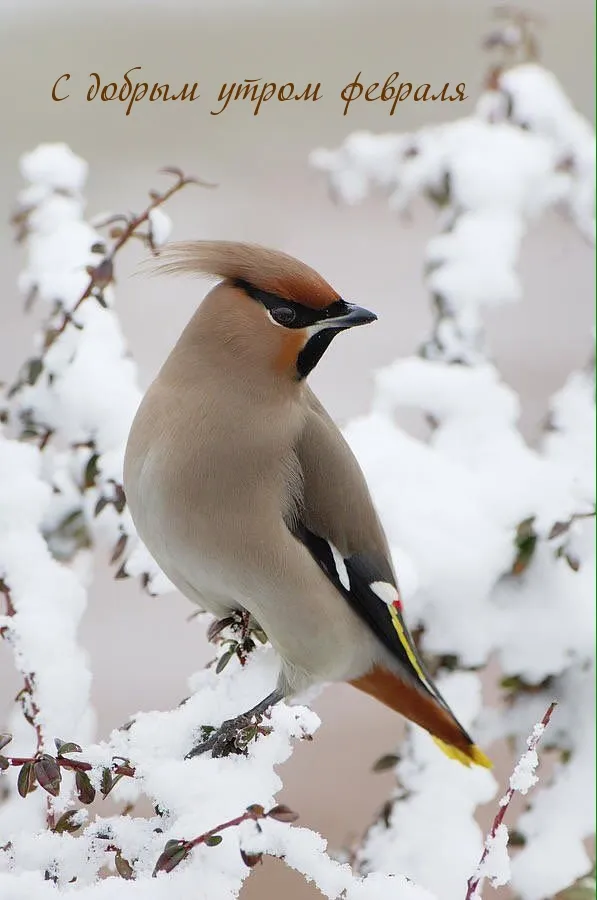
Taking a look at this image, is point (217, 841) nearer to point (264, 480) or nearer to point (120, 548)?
point (264, 480)

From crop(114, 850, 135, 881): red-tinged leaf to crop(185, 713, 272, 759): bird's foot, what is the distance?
18 centimetres

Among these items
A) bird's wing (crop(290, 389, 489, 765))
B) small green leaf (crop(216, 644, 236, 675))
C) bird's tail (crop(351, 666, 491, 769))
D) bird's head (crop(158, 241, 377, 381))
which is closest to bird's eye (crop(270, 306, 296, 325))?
bird's head (crop(158, 241, 377, 381))

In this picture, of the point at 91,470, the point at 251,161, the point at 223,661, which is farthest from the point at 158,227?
the point at 251,161

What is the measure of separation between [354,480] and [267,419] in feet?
0.55

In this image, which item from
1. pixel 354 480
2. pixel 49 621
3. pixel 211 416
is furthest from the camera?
pixel 354 480

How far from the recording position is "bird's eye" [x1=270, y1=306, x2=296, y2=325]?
1.51 m

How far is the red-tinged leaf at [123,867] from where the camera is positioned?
105 centimetres

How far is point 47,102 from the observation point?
8.46 ft

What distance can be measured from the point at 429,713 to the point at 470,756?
0.08 metres

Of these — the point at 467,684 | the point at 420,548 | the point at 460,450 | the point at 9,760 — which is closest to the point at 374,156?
the point at 460,450

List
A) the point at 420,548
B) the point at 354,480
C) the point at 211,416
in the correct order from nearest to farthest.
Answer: the point at 211,416
the point at 354,480
the point at 420,548

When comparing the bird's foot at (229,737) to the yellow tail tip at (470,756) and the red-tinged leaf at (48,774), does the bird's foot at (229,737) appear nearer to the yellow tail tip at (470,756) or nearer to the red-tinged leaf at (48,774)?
the red-tinged leaf at (48,774)

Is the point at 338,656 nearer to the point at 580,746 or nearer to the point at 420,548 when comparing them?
the point at 420,548

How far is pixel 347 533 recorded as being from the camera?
5.62 ft
